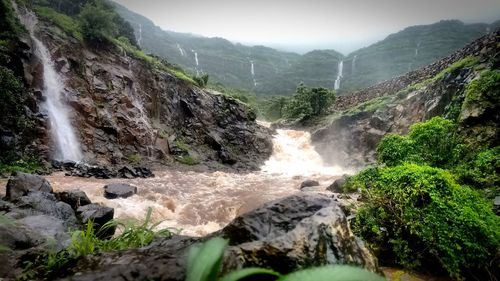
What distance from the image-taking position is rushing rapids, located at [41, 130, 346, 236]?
1412 cm

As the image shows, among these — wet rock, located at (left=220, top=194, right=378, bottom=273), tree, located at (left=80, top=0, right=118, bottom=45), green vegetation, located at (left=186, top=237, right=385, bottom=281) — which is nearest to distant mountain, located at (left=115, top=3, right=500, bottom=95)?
tree, located at (left=80, top=0, right=118, bottom=45)

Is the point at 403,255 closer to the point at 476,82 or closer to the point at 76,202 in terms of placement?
the point at 76,202

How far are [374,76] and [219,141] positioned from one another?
356 ft

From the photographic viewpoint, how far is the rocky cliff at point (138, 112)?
22734mm

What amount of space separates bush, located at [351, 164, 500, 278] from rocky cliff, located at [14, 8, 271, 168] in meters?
18.8

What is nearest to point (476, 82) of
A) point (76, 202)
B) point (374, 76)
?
point (76, 202)

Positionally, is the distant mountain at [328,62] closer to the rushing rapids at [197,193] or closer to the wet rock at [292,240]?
the rushing rapids at [197,193]

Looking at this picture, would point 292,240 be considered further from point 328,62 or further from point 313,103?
point 328,62

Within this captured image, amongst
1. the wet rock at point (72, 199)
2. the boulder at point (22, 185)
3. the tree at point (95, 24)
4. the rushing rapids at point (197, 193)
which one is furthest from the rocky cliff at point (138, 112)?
the wet rock at point (72, 199)

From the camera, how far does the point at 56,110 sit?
2141 centimetres

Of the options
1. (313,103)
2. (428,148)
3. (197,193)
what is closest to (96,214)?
(197,193)

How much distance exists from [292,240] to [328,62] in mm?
166906

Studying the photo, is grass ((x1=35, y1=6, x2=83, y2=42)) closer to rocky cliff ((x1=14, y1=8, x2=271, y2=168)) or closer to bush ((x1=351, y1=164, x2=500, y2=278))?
rocky cliff ((x1=14, y1=8, x2=271, y2=168))

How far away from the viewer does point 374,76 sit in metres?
124
